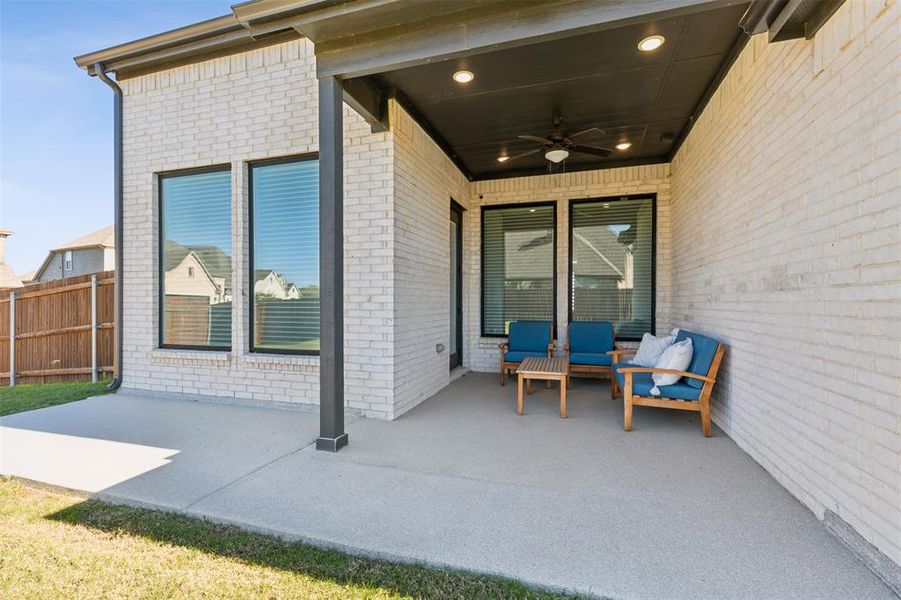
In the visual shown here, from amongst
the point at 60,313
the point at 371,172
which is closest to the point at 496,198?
the point at 371,172

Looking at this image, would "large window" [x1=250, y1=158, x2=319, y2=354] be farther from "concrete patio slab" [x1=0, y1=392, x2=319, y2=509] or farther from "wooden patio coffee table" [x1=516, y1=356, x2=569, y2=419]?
"wooden patio coffee table" [x1=516, y1=356, x2=569, y2=419]

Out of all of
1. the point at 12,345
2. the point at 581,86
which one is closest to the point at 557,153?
the point at 581,86

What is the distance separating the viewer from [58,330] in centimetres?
632

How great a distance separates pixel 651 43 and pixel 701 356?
2.80 metres

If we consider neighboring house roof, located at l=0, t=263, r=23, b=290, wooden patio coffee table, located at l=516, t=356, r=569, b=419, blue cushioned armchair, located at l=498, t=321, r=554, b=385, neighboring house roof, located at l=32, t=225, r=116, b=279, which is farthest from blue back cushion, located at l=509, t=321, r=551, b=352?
neighboring house roof, located at l=32, t=225, r=116, b=279

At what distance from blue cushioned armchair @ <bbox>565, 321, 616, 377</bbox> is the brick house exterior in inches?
17.8

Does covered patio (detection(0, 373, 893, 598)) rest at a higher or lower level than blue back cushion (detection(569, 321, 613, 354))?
lower

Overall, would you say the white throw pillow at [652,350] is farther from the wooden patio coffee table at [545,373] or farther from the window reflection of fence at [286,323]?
the window reflection of fence at [286,323]

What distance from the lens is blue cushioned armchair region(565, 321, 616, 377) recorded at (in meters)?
5.53

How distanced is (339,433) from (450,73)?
3364 millimetres

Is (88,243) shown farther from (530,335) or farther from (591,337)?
(591,337)

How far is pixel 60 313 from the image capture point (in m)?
6.35

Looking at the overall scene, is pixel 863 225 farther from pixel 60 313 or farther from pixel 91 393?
pixel 60 313

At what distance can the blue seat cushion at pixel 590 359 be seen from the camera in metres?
5.35
